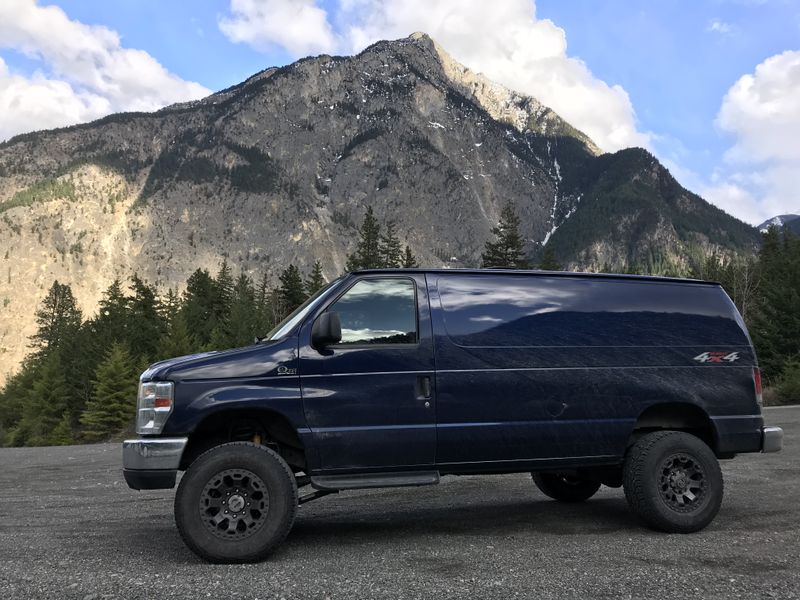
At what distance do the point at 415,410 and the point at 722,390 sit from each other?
3.05 metres

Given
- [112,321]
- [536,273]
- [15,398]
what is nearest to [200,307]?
[112,321]

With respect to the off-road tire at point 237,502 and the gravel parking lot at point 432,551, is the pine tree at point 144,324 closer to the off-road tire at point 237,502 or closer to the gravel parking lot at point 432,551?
the gravel parking lot at point 432,551

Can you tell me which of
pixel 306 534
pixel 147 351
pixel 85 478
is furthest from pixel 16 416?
pixel 306 534

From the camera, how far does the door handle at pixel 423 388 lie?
5234mm

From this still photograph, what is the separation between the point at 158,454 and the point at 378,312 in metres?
2.12

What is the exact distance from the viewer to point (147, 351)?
6191 cm

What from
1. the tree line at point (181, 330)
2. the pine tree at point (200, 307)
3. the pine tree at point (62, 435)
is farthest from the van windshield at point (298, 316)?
the pine tree at point (200, 307)

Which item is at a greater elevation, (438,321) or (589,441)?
(438,321)

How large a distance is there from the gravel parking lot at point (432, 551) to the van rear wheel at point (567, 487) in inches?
5.3

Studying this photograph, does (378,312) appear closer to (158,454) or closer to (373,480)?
(373,480)

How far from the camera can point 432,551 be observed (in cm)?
504

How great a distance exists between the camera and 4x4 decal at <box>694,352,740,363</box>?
593cm

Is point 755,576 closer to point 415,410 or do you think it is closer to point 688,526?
point 688,526

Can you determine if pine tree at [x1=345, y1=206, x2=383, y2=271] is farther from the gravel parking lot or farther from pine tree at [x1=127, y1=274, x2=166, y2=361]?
the gravel parking lot
